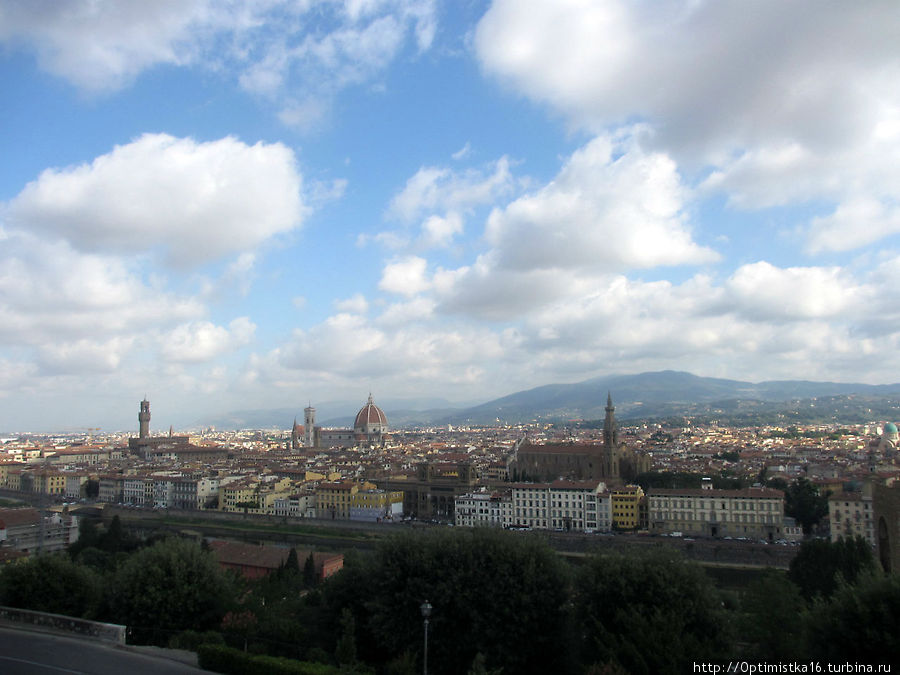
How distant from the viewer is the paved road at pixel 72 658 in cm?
996

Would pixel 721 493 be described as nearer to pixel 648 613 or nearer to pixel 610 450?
pixel 610 450

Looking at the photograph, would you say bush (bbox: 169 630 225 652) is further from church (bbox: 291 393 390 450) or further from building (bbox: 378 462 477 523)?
church (bbox: 291 393 390 450)

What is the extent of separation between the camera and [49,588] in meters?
14.7

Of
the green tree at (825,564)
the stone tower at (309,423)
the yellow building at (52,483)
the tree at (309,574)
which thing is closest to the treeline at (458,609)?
the green tree at (825,564)

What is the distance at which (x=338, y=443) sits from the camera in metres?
128

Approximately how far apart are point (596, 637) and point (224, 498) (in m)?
45.6

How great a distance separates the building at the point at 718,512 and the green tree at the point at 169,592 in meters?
30.5

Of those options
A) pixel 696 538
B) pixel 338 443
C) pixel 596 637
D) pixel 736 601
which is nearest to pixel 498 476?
pixel 696 538

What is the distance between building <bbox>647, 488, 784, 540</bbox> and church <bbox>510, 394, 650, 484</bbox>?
1523cm

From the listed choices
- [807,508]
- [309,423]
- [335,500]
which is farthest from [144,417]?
[807,508]

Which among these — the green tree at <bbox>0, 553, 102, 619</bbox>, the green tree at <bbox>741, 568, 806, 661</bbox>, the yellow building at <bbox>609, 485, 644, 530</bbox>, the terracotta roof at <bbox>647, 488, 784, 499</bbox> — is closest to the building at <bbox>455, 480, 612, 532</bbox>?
the yellow building at <bbox>609, 485, 644, 530</bbox>

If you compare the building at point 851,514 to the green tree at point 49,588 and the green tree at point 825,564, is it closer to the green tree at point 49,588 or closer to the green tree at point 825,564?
the green tree at point 825,564

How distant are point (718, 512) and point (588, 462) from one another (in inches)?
882

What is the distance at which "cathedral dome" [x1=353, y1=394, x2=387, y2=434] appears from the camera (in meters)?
123
